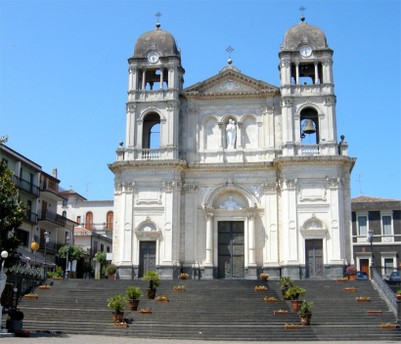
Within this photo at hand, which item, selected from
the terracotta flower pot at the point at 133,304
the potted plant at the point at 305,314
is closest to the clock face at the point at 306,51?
the potted plant at the point at 305,314

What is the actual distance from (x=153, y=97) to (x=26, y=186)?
50.2 ft

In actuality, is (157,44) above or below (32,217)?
above

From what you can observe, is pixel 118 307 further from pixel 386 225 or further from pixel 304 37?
pixel 386 225

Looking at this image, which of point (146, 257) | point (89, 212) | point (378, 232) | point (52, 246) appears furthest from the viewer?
point (89, 212)

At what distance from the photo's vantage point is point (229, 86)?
4416 centimetres

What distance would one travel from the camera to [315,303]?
31.3m

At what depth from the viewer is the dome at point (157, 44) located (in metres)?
44.8

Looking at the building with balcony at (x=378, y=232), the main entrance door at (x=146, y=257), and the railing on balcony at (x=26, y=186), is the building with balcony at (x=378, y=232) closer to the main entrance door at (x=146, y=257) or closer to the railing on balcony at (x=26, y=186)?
the main entrance door at (x=146, y=257)

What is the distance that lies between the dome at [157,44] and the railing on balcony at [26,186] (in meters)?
14.7

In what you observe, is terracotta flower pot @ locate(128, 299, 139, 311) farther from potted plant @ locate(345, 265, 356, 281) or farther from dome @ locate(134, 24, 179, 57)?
dome @ locate(134, 24, 179, 57)

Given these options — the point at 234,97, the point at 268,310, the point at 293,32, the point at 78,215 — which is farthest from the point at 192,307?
the point at 78,215

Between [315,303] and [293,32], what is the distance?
70.0 feet

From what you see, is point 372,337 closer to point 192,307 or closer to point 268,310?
point 268,310

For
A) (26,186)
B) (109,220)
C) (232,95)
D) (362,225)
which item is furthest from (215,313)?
(109,220)
